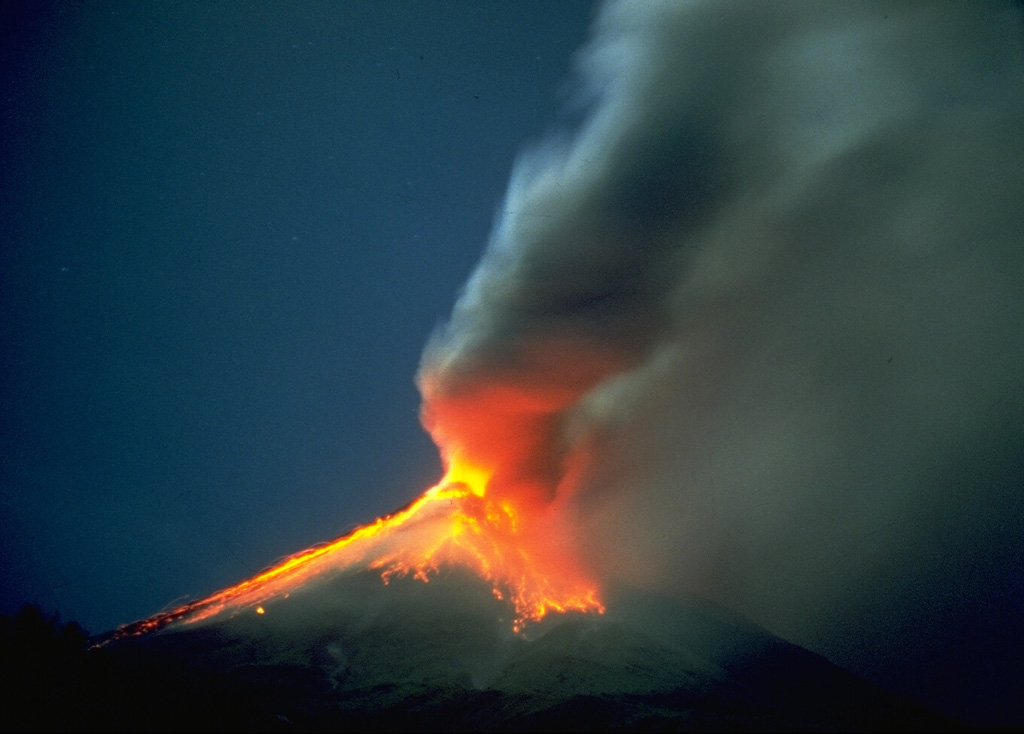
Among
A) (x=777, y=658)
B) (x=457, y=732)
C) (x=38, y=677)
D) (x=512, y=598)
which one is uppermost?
(x=38, y=677)

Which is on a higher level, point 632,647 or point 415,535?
point 415,535

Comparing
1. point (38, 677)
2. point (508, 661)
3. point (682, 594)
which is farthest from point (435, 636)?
point (682, 594)

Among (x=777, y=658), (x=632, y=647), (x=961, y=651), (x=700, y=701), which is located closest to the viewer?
(x=700, y=701)

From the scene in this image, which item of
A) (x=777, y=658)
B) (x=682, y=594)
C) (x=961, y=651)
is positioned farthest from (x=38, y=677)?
(x=961, y=651)

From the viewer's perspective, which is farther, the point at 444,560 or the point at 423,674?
the point at 444,560

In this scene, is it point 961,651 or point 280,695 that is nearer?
point 280,695

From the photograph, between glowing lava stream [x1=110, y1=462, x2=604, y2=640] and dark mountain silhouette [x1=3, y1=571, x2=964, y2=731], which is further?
glowing lava stream [x1=110, y1=462, x2=604, y2=640]

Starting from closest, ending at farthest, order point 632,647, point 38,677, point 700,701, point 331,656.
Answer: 1. point 38,677
2. point 700,701
3. point 331,656
4. point 632,647

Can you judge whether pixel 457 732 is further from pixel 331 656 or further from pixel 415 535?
pixel 415 535
